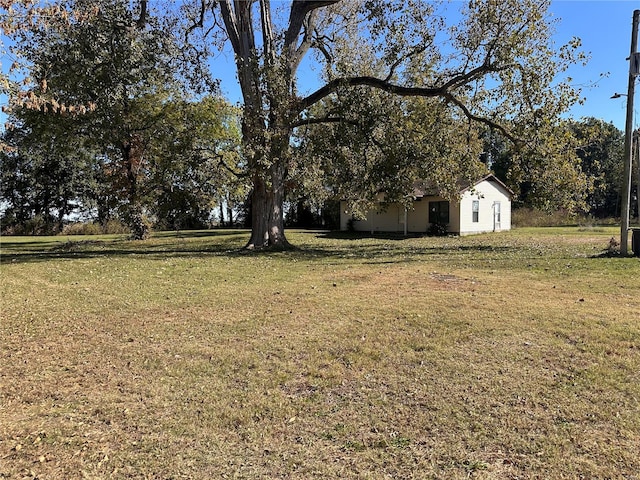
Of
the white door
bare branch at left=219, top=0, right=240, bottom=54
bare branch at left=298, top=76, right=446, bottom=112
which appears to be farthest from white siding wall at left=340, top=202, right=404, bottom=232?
bare branch at left=219, top=0, right=240, bottom=54

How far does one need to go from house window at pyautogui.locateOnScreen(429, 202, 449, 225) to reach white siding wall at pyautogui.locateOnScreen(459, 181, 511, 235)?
952mm

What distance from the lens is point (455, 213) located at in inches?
957

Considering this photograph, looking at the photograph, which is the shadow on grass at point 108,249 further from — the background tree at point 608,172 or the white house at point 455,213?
the background tree at point 608,172

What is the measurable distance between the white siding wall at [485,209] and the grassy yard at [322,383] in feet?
54.7

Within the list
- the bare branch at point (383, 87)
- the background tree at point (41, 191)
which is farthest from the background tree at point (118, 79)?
the background tree at point (41, 191)

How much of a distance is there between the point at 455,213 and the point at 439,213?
114 centimetres

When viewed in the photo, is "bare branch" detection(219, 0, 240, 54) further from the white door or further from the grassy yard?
the white door

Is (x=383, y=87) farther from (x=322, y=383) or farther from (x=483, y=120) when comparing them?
(x=322, y=383)

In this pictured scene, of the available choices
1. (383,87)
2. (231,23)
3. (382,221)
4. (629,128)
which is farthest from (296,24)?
(382,221)

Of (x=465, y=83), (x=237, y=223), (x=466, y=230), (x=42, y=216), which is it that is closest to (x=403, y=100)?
(x=465, y=83)

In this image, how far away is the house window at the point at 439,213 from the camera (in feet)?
81.5

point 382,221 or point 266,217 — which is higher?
point 266,217

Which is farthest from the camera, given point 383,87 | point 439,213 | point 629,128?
point 439,213

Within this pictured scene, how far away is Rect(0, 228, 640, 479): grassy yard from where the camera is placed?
2760 millimetres
